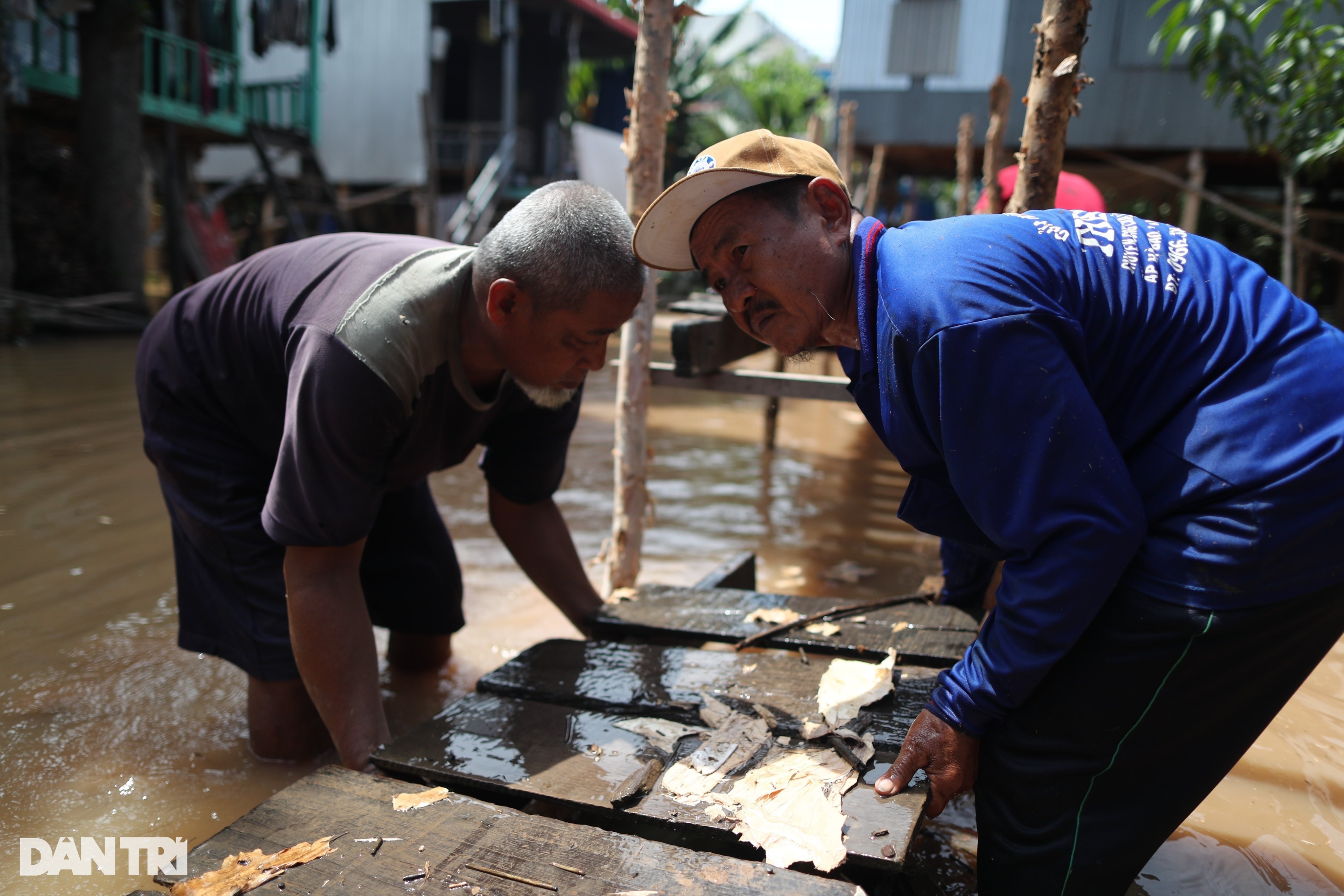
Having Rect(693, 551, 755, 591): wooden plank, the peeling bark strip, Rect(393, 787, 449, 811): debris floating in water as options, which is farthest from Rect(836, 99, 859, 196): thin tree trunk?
Rect(393, 787, 449, 811): debris floating in water

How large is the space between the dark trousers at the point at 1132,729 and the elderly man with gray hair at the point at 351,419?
1359mm

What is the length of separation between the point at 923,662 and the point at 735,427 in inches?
248

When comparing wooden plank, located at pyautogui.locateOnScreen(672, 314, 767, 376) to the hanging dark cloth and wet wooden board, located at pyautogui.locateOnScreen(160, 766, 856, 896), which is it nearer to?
wet wooden board, located at pyautogui.locateOnScreen(160, 766, 856, 896)

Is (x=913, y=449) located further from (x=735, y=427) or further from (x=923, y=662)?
(x=735, y=427)

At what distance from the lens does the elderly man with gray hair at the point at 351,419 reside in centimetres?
210

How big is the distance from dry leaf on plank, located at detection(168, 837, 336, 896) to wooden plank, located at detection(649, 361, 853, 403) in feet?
8.18

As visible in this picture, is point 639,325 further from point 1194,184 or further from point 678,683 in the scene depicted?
point 1194,184

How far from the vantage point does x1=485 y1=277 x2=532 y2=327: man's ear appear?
7.25 ft

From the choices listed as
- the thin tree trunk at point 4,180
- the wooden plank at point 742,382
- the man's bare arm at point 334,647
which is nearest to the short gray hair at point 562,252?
the man's bare arm at point 334,647

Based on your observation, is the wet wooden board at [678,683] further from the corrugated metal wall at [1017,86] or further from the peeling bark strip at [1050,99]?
the corrugated metal wall at [1017,86]

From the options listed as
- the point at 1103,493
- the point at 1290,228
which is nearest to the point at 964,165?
the point at 1290,228

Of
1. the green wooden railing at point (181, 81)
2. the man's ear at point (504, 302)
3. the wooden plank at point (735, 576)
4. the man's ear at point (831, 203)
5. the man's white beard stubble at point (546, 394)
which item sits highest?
the green wooden railing at point (181, 81)

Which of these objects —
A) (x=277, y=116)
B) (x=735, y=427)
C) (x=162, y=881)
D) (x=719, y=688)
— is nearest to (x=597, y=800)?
(x=719, y=688)

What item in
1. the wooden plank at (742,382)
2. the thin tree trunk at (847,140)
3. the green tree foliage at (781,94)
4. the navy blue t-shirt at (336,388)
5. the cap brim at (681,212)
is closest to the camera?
the cap brim at (681,212)
